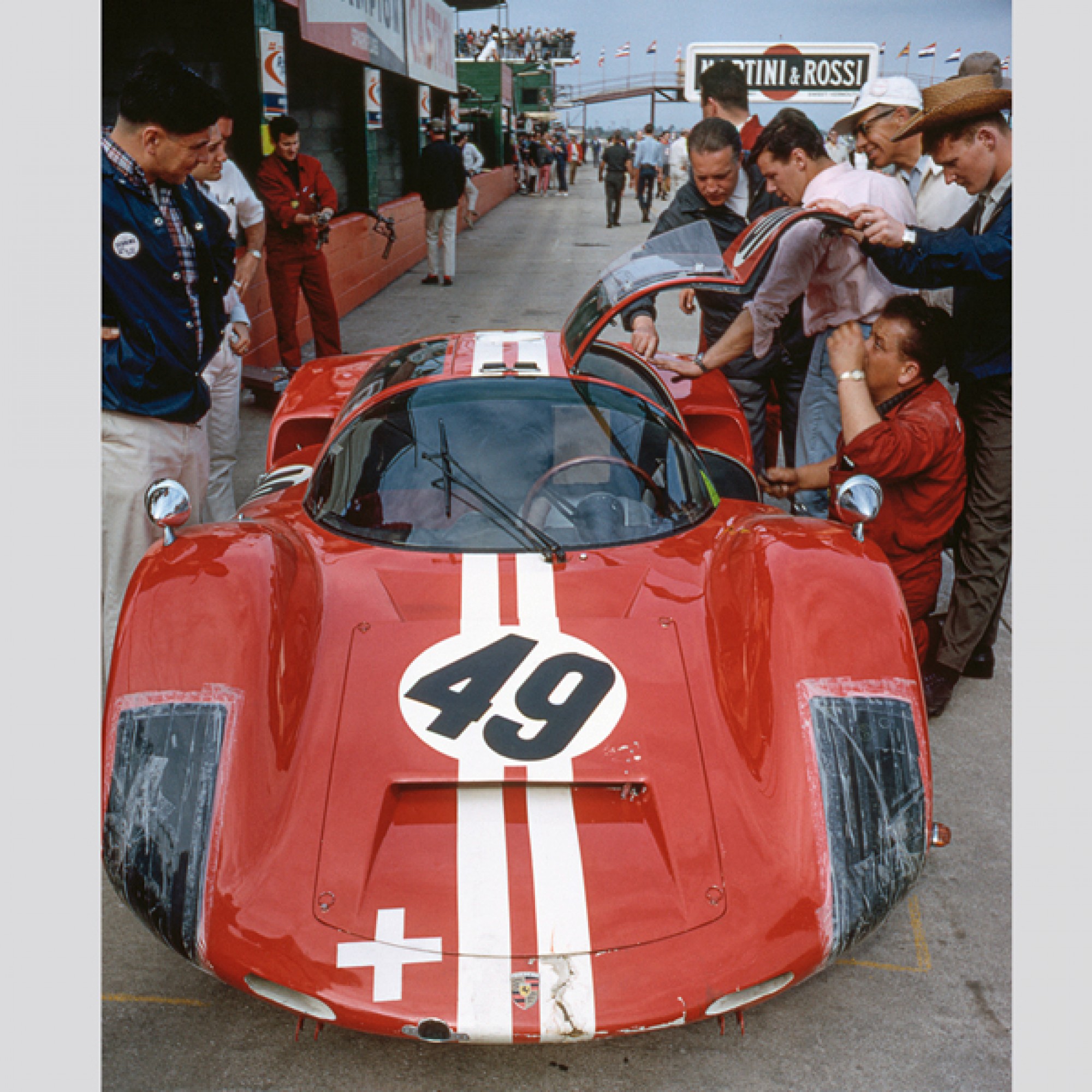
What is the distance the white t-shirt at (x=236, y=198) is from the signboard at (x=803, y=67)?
45.9ft

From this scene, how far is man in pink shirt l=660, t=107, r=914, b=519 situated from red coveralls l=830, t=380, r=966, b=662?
1.72 feet

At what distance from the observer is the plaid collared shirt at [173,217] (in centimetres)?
293

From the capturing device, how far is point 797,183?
427cm

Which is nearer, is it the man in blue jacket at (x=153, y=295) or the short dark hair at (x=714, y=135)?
the man in blue jacket at (x=153, y=295)

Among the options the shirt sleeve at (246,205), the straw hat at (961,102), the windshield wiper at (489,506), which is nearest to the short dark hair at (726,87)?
the straw hat at (961,102)

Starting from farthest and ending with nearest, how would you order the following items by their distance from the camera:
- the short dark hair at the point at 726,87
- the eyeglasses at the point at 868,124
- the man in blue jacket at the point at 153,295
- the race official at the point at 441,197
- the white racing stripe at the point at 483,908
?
the race official at the point at 441,197
the short dark hair at the point at 726,87
the eyeglasses at the point at 868,124
the man in blue jacket at the point at 153,295
the white racing stripe at the point at 483,908

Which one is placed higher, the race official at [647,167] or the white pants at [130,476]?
the race official at [647,167]

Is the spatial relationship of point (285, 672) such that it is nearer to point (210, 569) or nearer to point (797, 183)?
point (210, 569)

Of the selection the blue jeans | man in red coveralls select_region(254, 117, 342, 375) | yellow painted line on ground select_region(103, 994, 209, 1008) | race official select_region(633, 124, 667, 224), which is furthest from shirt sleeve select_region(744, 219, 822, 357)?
race official select_region(633, 124, 667, 224)

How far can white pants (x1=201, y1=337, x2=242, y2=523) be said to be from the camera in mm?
4332

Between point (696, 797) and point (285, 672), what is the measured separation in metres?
0.98

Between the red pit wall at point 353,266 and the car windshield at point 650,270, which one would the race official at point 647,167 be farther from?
the car windshield at point 650,270

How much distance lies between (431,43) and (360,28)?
5.16 metres

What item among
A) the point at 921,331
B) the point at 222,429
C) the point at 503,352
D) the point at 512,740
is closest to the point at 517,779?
the point at 512,740
